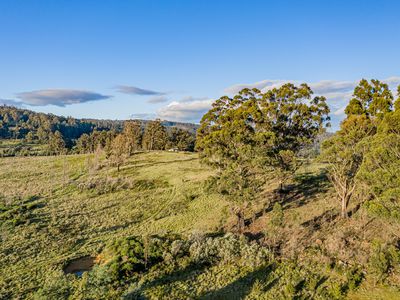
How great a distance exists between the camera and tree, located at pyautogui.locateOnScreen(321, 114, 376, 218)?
2247 cm

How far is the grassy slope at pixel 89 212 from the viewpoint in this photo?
76.1 feet

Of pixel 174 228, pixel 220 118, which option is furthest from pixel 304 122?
pixel 174 228

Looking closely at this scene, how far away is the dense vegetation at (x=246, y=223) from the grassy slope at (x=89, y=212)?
0.17m

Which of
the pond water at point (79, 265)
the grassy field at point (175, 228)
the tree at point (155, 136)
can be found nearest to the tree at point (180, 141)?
the tree at point (155, 136)

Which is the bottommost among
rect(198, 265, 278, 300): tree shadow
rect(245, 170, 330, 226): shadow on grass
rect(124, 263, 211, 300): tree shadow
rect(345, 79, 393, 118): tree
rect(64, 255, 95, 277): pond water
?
rect(64, 255, 95, 277): pond water

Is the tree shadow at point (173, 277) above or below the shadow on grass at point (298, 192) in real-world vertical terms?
below

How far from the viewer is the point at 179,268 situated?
1948cm

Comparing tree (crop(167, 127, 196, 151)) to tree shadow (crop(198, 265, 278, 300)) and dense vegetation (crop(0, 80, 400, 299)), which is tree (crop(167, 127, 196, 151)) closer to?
dense vegetation (crop(0, 80, 400, 299))

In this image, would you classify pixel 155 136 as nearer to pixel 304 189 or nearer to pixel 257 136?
pixel 304 189

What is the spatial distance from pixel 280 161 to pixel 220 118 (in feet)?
28.8

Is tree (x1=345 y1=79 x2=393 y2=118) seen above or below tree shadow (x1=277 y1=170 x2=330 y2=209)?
above

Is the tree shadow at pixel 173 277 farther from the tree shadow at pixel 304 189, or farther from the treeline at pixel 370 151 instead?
the tree shadow at pixel 304 189

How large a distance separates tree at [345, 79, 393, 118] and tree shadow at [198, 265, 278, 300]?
16.4 meters

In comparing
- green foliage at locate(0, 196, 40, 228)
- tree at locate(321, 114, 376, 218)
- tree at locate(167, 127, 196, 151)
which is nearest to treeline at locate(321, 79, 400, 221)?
tree at locate(321, 114, 376, 218)
